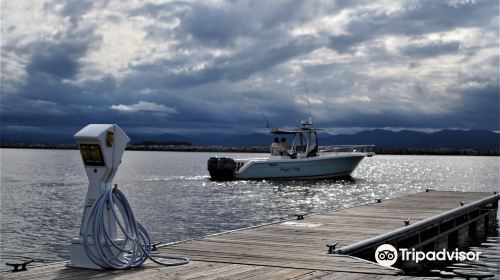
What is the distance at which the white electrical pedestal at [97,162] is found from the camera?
867 centimetres

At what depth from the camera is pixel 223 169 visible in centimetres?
5138

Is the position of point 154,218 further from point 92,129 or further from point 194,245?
point 92,129

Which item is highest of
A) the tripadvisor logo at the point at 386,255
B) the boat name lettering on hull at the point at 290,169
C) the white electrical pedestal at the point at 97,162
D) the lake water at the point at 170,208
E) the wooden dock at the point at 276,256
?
the white electrical pedestal at the point at 97,162

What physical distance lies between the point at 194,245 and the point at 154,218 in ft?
52.8

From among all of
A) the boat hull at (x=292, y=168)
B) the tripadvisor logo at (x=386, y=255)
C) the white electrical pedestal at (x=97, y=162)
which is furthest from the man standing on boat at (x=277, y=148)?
the white electrical pedestal at (x=97, y=162)

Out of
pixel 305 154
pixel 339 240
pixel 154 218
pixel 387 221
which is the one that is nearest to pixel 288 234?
pixel 339 240

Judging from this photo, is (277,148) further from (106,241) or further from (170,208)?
(106,241)

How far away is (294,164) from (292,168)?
0.41 m

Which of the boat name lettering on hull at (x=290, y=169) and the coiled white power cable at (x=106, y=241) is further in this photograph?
the boat name lettering on hull at (x=290, y=169)

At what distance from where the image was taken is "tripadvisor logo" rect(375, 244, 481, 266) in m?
12.1

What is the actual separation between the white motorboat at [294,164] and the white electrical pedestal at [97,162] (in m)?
39.1

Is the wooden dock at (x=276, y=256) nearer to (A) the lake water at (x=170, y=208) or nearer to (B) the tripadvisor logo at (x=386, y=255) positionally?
(B) the tripadvisor logo at (x=386, y=255)

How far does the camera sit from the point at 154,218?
26625mm

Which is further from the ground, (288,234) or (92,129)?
(92,129)
